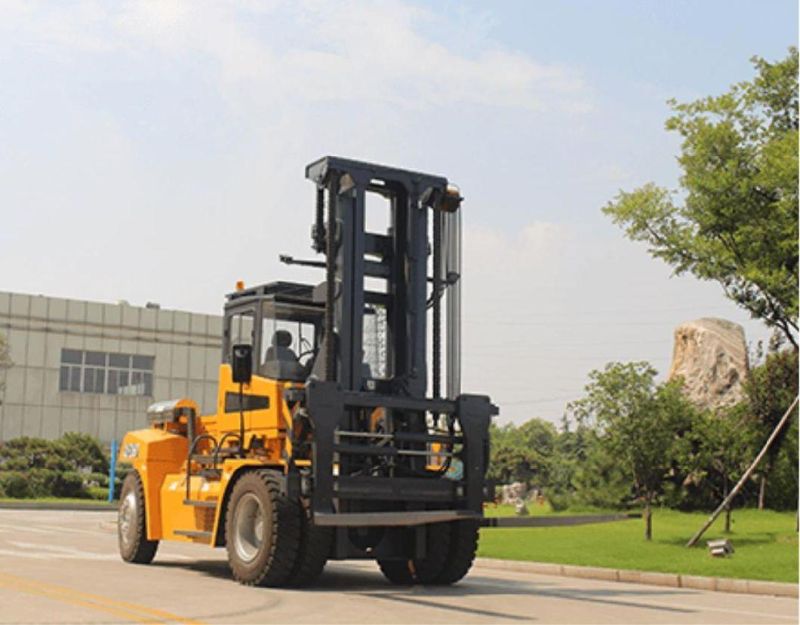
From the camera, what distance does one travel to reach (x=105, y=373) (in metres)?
71.3

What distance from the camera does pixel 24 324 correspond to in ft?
223

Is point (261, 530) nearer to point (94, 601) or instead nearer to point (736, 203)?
point (94, 601)

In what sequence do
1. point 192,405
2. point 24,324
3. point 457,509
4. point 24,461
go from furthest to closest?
point 24,324 → point 24,461 → point 192,405 → point 457,509

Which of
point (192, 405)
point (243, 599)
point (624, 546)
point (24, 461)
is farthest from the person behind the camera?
point (24, 461)

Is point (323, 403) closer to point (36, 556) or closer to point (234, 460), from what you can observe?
point (234, 460)

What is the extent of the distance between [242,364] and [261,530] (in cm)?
199

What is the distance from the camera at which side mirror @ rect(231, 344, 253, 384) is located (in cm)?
1370

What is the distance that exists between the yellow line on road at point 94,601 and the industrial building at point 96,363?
183 ft

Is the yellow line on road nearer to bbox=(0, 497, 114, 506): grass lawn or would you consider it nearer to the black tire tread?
the black tire tread

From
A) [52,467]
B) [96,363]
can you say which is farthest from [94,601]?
[96,363]

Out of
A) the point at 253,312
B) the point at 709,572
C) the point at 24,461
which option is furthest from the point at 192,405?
the point at 24,461

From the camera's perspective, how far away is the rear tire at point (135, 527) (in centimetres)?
1591

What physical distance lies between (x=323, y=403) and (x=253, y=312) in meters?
2.32

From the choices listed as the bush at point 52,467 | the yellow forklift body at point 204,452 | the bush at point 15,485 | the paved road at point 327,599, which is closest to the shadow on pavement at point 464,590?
the paved road at point 327,599
